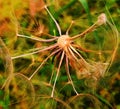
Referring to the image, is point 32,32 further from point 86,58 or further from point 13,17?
point 86,58

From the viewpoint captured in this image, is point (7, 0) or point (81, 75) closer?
point (81, 75)

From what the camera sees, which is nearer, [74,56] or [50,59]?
[74,56]

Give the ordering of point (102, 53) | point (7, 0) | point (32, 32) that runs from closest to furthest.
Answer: point (102, 53) < point (32, 32) < point (7, 0)

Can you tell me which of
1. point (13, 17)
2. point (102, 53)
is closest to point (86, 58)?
point (102, 53)
